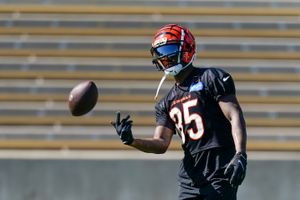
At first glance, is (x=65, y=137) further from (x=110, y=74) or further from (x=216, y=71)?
(x=216, y=71)

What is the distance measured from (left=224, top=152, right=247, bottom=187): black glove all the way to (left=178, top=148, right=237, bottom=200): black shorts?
0.23m

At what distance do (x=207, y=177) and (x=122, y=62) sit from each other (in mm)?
5084

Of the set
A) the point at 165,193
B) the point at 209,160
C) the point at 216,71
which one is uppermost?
the point at 216,71

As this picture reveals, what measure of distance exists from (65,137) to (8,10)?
2.42m

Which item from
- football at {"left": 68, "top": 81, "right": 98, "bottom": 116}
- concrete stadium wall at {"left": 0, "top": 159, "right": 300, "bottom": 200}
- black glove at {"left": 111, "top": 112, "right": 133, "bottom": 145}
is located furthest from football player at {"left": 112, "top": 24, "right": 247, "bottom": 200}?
concrete stadium wall at {"left": 0, "top": 159, "right": 300, "bottom": 200}

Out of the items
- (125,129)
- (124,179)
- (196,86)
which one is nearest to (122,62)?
(124,179)

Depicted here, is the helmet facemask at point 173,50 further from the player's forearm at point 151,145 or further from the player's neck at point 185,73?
the player's forearm at point 151,145

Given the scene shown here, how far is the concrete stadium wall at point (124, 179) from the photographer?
6957 mm

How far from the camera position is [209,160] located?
3795 mm

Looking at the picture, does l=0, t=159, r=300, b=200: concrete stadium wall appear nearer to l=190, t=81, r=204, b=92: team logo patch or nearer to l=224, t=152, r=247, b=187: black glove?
l=190, t=81, r=204, b=92: team logo patch

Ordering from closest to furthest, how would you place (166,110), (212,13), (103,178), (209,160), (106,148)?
(209,160), (166,110), (103,178), (106,148), (212,13)

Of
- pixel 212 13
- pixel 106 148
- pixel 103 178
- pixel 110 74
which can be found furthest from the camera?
pixel 212 13

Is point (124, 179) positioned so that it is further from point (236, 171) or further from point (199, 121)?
point (236, 171)

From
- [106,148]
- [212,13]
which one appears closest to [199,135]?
[106,148]
